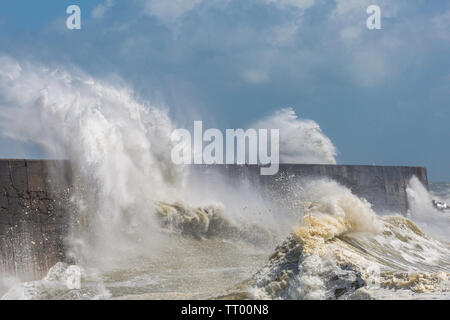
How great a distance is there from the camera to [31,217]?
616 centimetres

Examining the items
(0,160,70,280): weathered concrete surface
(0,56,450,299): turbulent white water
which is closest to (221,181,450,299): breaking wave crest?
(0,56,450,299): turbulent white water

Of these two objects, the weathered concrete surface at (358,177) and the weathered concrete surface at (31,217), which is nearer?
the weathered concrete surface at (31,217)

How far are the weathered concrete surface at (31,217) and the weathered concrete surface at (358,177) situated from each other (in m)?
3.11

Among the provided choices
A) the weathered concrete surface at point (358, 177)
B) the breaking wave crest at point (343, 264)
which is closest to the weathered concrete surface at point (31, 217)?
the breaking wave crest at point (343, 264)

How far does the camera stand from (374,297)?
13.5ft

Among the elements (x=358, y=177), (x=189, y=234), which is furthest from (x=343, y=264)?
(x=358, y=177)

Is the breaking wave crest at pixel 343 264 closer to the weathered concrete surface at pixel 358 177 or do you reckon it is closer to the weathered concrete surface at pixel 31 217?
the weathered concrete surface at pixel 358 177

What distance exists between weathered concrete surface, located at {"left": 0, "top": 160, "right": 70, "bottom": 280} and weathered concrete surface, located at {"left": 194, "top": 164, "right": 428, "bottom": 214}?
311 cm

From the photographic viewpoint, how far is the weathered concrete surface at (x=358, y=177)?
31.2 ft

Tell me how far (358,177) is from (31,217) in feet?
26.1

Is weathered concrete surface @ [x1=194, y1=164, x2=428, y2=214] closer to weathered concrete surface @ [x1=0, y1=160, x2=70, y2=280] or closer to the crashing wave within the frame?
the crashing wave

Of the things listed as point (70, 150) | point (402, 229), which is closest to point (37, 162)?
point (70, 150)

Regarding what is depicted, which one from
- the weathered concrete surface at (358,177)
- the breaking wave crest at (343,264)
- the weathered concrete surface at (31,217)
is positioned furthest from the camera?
the weathered concrete surface at (358,177)

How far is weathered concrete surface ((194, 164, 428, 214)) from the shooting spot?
9.50 meters
